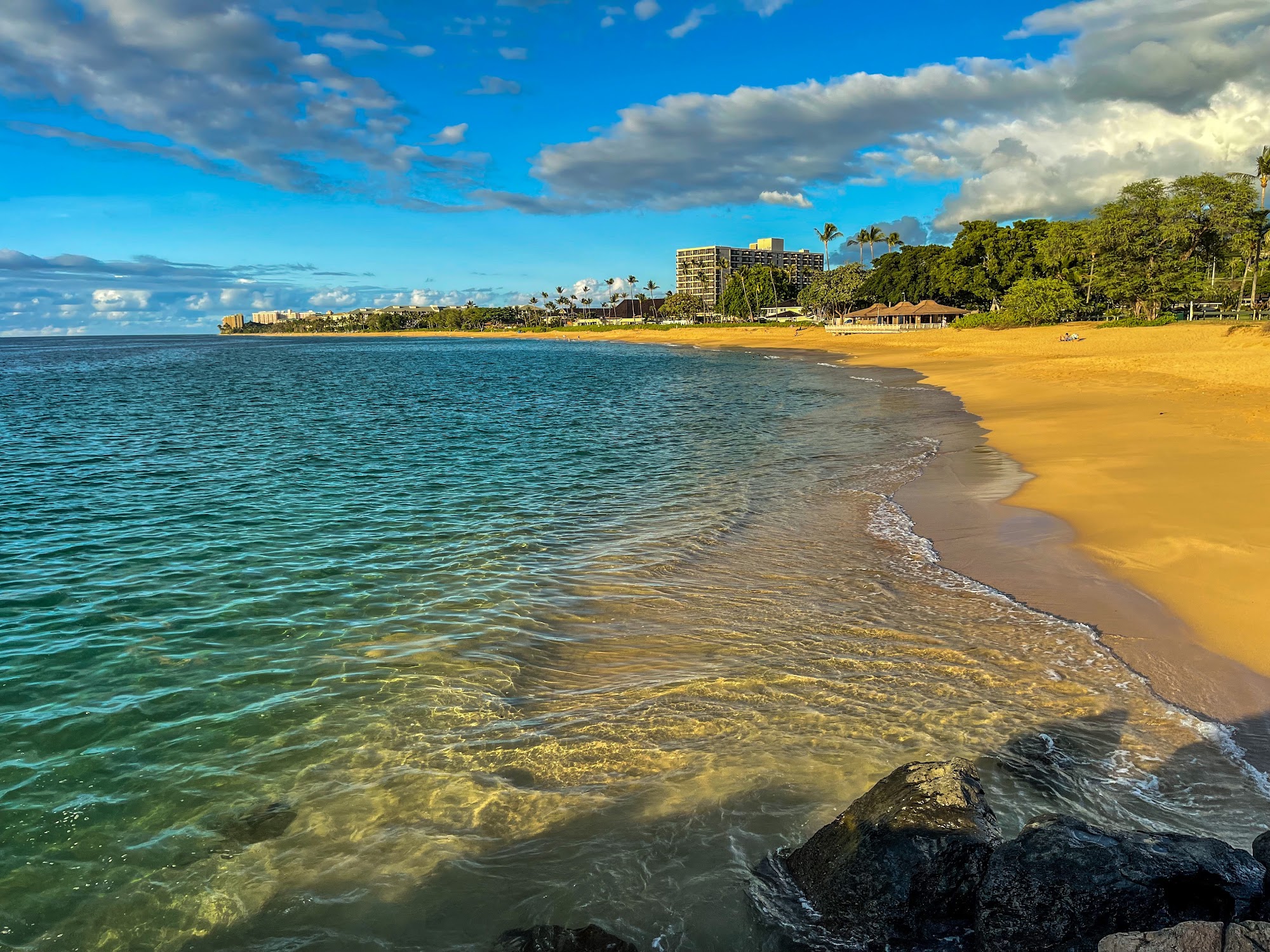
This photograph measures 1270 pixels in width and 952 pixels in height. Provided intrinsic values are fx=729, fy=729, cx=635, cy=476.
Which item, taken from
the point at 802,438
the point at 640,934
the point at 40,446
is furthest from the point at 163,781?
the point at 40,446

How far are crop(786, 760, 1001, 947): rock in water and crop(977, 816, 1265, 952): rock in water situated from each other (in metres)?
0.24

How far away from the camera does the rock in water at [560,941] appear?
469 cm

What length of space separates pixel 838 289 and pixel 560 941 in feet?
458

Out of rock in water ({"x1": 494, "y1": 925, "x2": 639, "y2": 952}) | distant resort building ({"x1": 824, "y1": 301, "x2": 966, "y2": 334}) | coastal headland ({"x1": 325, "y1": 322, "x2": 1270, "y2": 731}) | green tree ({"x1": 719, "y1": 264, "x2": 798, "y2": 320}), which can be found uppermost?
green tree ({"x1": 719, "y1": 264, "x2": 798, "y2": 320})

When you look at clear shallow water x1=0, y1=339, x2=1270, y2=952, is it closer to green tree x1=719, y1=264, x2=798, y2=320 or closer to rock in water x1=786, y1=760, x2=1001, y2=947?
rock in water x1=786, y1=760, x2=1001, y2=947

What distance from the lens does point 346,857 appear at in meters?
5.82

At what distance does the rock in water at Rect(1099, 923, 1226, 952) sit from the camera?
302 cm

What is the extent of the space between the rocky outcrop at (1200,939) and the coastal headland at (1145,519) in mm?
5371

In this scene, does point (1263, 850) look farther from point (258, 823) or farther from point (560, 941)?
point (258, 823)

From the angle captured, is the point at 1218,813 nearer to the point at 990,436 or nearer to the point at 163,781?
the point at 163,781

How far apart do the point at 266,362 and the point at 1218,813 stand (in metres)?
112

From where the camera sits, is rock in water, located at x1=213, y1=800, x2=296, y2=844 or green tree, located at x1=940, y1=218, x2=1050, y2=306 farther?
green tree, located at x1=940, y1=218, x2=1050, y2=306

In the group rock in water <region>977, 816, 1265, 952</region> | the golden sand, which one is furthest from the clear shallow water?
the golden sand

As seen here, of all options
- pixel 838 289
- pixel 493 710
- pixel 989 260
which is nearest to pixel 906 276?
pixel 838 289
